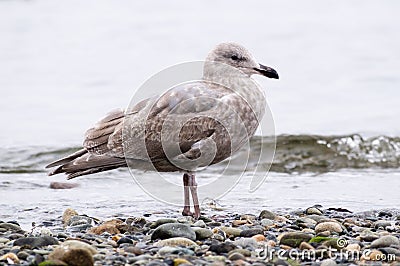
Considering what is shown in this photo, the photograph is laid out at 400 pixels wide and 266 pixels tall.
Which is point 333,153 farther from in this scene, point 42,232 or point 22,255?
point 22,255

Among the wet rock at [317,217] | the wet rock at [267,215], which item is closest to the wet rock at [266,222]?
the wet rock at [267,215]

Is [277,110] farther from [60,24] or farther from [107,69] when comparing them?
[60,24]

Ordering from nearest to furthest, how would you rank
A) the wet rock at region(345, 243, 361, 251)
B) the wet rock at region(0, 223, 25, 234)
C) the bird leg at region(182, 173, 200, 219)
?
1. the wet rock at region(345, 243, 361, 251)
2. the wet rock at region(0, 223, 25, 234)
3. the bird leg at region(182, 173, 200, 219)

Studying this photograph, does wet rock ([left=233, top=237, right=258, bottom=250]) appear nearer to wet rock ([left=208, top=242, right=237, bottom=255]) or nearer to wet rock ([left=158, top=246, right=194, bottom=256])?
wet rock ([left=208, top=242, right=237, bottom=255])

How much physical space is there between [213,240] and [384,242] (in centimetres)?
103

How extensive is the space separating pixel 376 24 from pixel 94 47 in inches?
263

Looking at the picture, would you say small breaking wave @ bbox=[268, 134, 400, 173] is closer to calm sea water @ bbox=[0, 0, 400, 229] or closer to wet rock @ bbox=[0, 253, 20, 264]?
calm sea water @ bbox=[0, 0, 400, 229]

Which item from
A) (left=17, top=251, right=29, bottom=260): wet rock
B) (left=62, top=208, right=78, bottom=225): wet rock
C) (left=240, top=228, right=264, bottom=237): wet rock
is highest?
(left=62, top=208, right=78, bottom=225): wet rock

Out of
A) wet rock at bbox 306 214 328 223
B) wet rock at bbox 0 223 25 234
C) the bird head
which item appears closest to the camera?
wet rock at bbox 0 223 25 234

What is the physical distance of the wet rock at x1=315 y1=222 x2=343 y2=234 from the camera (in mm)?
5178

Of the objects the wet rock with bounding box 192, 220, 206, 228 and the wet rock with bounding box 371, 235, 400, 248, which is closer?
the wet rock with bounding box 371, 235, 400, 248

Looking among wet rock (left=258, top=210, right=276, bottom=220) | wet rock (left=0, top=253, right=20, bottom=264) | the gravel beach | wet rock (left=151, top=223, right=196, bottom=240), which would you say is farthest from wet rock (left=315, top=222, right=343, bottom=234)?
wet rock (left=0, top=253, right=20, bottom=264)

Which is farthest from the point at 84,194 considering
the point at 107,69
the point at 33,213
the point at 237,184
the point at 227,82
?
the point at 107,69

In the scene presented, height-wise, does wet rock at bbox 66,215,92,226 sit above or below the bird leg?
below
